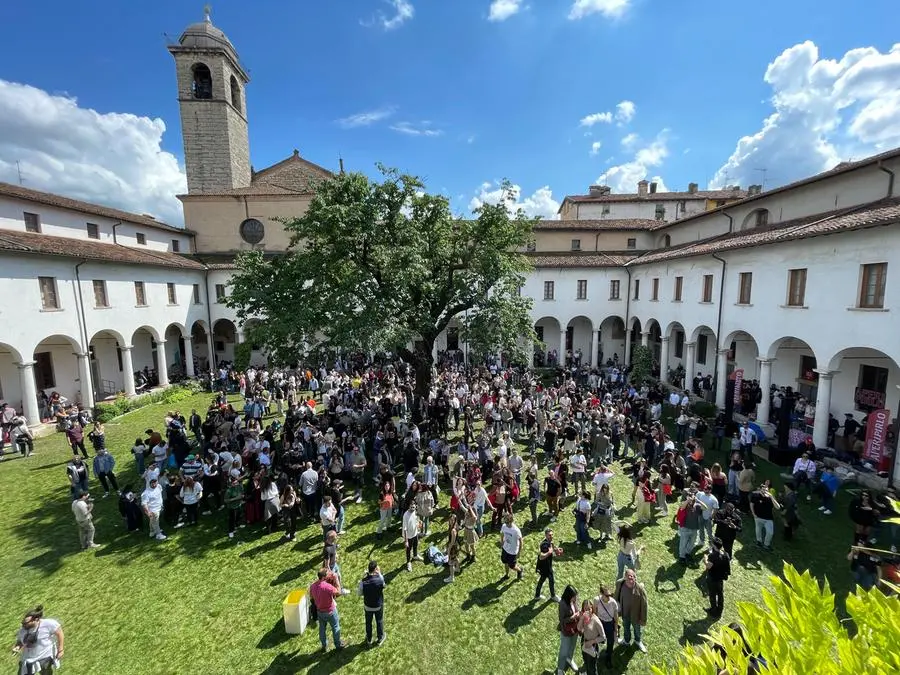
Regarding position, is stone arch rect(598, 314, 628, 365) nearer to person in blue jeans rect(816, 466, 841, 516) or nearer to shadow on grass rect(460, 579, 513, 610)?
person in blue jeans rect(816, 466, 841, 516)

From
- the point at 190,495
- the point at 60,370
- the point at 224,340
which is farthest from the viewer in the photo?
the point at 224,340

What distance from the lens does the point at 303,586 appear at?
8461 mm

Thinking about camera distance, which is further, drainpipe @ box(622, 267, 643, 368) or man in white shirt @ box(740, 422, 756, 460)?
drainpipe @ box(622, 267, 643, 368)

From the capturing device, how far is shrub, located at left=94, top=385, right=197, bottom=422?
20.3m

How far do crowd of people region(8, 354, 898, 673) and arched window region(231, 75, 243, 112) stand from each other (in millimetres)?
33477

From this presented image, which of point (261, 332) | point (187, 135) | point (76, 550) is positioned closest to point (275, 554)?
point (76, 550)

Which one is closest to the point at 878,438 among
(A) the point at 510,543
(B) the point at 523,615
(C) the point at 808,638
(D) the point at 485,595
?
(A) the point at 510,543

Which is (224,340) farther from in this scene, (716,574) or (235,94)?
(716,574)

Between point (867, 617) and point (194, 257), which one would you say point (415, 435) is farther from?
point (194, 257)

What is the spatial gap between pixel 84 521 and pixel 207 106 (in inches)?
1474

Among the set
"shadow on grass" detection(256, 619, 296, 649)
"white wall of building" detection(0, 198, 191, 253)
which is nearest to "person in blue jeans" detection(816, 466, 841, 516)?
"shadow on grass" detection(256, 619, 296, 649)

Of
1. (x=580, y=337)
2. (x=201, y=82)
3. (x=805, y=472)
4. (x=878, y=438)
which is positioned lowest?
(x=805, y=472)

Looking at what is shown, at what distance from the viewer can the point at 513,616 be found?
758 centimetres

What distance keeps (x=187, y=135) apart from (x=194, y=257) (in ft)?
38.8
